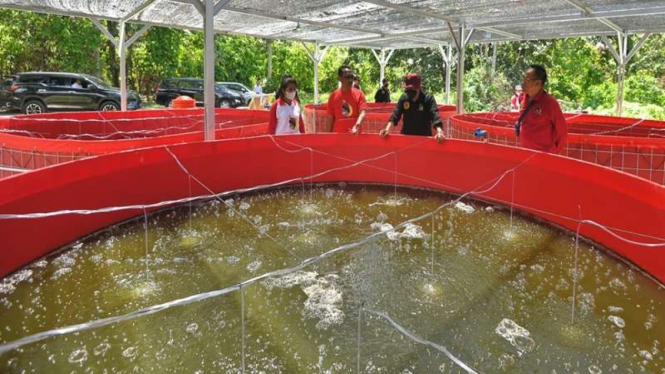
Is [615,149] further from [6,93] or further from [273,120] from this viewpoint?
[6,93]

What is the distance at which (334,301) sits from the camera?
10.0 feet

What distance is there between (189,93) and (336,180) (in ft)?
61.0

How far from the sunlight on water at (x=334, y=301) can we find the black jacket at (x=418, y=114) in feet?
4.57

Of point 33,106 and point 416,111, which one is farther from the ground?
point 33,106

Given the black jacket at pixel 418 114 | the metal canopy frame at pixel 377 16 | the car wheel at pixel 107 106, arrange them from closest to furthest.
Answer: the black jacket at pixel 418 114 → the metal canopy frame at pixel 377 16 → the car wheel at pixel 107 106

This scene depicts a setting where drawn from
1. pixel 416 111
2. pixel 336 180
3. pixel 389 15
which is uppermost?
pixel 389 15

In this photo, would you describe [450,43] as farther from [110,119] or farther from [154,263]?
[154,263]

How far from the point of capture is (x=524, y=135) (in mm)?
4875

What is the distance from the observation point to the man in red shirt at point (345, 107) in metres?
5.63

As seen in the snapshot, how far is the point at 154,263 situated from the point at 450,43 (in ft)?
42.8

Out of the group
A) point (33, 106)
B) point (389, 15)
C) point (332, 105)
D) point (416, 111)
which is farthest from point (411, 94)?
point (33, 106)

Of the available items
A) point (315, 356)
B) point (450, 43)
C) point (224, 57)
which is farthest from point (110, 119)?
point (224, 57)

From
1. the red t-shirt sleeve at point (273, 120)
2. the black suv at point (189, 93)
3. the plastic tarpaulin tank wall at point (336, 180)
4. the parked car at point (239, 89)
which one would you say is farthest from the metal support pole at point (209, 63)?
the parked car at point (239, 89)

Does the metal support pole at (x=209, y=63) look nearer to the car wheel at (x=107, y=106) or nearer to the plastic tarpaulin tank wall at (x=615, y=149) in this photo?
the plastic tarpaulin tank wall at (x=615, y=149)
